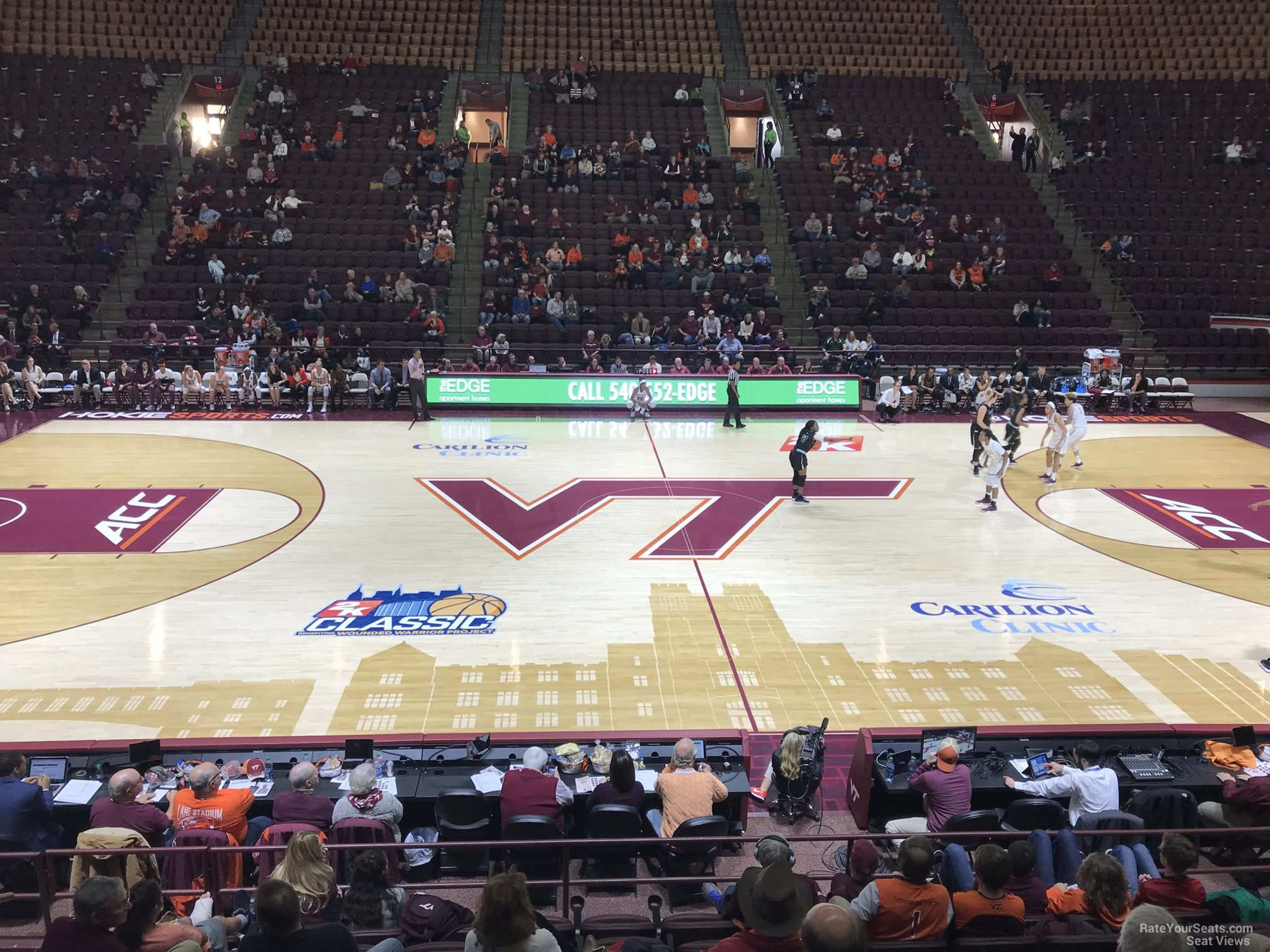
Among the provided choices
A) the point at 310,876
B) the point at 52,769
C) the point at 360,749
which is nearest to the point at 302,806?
the point at 360,749

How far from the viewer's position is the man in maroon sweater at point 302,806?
661cm

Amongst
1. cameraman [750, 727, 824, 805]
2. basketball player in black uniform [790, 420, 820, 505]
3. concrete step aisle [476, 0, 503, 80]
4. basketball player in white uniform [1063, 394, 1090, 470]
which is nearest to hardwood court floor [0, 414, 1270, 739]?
basketball player in black uniform [790, 420, 820, 505]

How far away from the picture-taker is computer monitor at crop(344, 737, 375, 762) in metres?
7.38

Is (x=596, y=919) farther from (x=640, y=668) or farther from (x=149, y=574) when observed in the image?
(x=149, y=574)

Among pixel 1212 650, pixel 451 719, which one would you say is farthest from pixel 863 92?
pixel 451 719

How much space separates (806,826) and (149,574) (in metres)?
9.04

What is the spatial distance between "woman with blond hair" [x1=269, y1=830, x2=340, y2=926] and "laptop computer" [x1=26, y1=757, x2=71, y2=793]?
2865mm

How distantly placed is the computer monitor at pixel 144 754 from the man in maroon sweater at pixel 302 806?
1.23 m

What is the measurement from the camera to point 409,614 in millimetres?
11367

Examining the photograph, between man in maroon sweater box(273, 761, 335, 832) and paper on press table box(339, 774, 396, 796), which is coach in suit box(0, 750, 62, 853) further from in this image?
paper on press table box(339, 774, 396, 796)

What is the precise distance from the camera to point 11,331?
23531 millimetres

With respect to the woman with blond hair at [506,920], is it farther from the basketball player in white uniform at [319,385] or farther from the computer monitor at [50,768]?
the basketball player in white uniform at [319,385]

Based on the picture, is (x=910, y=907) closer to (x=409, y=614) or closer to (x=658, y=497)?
(x=409, y=614)

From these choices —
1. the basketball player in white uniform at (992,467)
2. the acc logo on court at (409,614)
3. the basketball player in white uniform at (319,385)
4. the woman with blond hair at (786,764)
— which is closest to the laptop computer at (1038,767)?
the woman with blond hair at (786,764)
